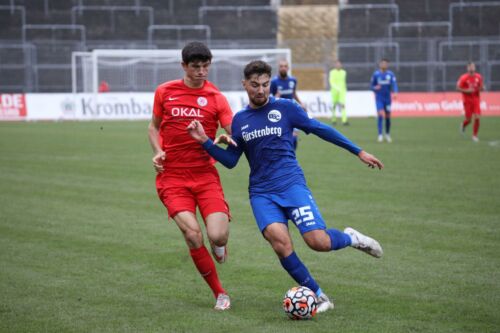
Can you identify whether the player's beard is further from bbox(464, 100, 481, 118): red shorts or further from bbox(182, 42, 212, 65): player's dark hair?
bbox(464, 100, 481, 118): red shorts

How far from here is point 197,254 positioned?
7082 mm

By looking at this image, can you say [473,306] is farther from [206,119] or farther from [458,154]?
[458,154]

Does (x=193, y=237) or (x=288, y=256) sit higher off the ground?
(x=193, y=237)

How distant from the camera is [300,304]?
21.1ft

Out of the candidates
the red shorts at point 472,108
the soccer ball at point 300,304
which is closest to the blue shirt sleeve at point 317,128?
the soccer ball at point 300,304

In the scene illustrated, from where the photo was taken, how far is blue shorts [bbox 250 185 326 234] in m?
6.77

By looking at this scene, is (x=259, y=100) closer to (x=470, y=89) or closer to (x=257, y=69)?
(x=257, y=69)

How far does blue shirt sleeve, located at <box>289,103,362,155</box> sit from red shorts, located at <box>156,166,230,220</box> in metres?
0.89

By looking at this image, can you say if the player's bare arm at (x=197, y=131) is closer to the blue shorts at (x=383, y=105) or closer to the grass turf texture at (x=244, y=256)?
the grass turf texture at (x=244, y=256)

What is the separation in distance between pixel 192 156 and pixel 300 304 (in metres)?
1.66

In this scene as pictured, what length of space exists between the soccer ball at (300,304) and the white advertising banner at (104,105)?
97.4 feet

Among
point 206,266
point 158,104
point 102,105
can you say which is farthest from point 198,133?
point 102,105

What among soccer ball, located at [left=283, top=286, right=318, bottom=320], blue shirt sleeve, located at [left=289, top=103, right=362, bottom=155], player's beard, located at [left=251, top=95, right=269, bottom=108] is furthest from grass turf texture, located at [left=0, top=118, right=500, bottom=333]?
player's beard, located at [left=251, top=95, right=269, bottom=108]

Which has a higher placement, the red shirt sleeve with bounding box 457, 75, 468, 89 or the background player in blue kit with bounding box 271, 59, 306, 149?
the background player in blue kit with bounding box 271, 59, 306, 149
